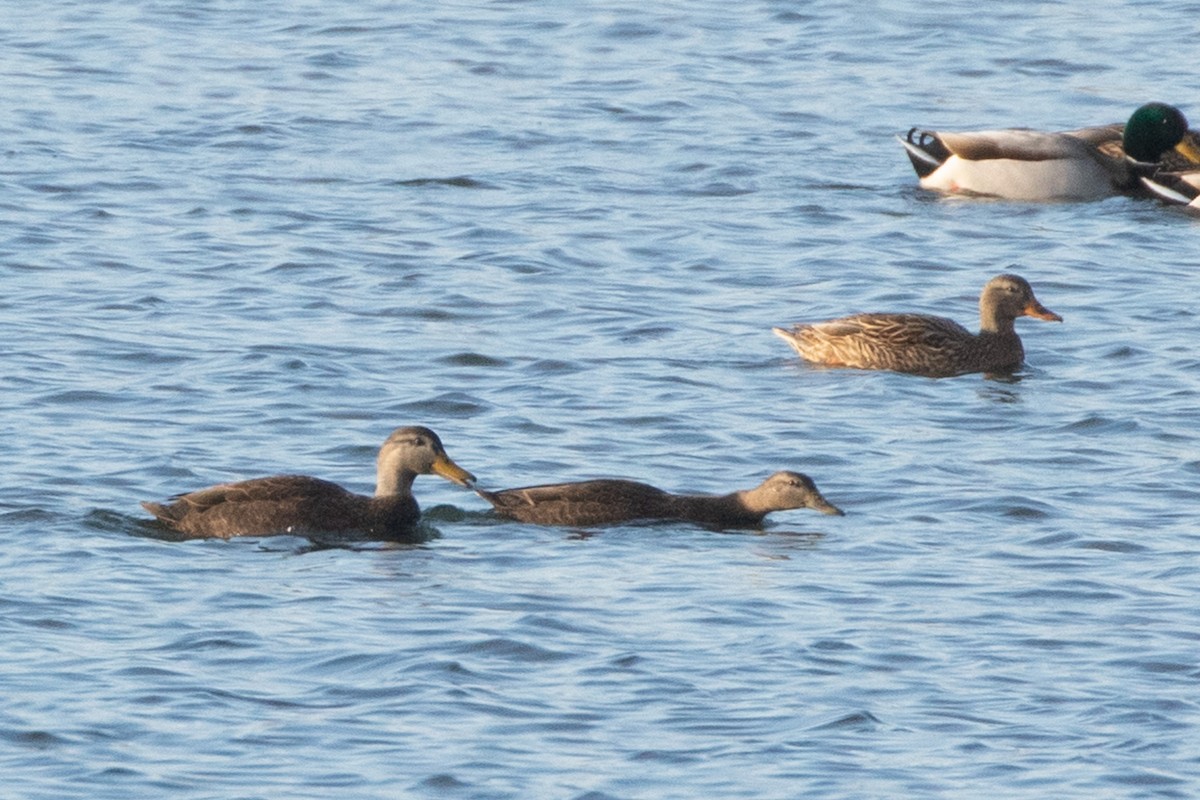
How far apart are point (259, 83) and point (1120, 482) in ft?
42.2

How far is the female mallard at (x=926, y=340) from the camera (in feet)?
53.1

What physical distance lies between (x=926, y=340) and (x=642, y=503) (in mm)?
4065

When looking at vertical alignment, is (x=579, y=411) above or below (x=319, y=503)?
below

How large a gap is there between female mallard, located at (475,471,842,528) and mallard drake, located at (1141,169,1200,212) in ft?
32.0

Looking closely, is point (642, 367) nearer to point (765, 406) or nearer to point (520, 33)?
point (765, 406)

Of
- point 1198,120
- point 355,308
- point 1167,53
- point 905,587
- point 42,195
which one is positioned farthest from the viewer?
point 1167,53

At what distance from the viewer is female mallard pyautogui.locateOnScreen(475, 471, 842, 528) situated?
12.6 m

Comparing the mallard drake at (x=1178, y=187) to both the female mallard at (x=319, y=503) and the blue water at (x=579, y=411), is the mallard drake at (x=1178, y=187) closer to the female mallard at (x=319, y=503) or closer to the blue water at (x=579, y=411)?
the blue water at (x=579, y=411)

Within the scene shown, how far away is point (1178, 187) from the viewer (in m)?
22.0

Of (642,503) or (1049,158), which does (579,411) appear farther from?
(1049,158)

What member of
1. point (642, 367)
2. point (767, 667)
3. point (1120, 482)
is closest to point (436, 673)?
point (767, 667)

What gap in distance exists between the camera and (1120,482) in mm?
13719

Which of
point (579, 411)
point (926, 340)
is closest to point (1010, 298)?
point (926, 340)

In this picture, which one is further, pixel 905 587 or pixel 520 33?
pixel 520 33
